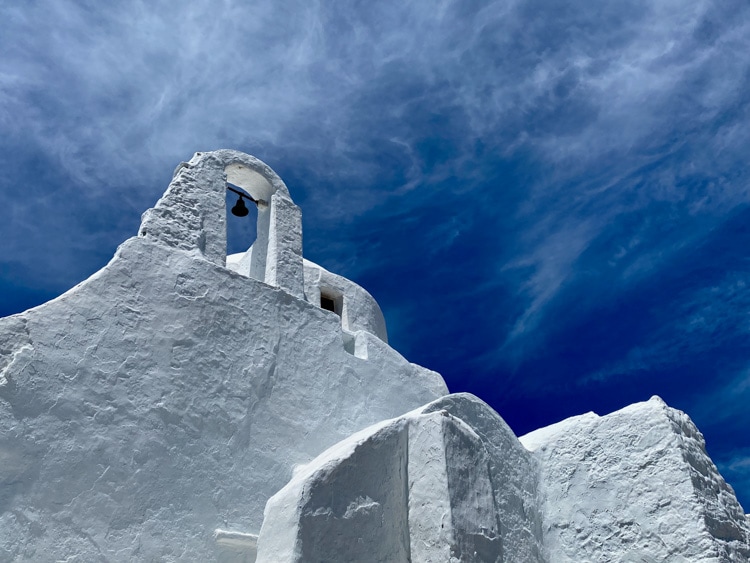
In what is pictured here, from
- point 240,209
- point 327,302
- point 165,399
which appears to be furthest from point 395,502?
point 327,302

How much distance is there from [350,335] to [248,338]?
1740mm

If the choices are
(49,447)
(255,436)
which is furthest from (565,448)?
(49,447)

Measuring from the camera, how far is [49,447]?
5113 millimetres

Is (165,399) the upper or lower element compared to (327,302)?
lower

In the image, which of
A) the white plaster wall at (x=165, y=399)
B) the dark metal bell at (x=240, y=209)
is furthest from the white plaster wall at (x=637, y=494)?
the dark metal bell at (x=240, y=209)

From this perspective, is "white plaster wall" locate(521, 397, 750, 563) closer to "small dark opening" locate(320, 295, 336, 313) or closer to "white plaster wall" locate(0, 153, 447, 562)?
"white plaster wall" locate(0, 153, 447, 562)

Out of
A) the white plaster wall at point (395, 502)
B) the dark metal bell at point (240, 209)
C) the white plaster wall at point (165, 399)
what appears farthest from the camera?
the dark metal bell at point (240, 209)

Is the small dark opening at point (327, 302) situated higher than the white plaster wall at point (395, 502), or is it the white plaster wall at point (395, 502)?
the small dark opening at point (327, 302)

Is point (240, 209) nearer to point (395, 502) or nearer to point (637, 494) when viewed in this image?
point (395, 502)

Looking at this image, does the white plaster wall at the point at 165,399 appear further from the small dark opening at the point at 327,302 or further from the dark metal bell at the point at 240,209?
the small dark opening at the point at 327,302

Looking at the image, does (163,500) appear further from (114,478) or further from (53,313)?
(53,313)

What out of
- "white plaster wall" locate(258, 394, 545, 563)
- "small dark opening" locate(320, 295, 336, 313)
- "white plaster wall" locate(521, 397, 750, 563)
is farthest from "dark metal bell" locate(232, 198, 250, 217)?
"white plaster wall" locate(521, 397, 750, 563)

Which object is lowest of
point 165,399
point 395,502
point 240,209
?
point 395,502

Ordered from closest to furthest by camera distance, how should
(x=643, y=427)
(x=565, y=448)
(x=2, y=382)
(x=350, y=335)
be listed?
1. (x=2, y=382)
2. (x=643, y=427)
3. (x=565, y=448)
4. (x=350, y=335)
